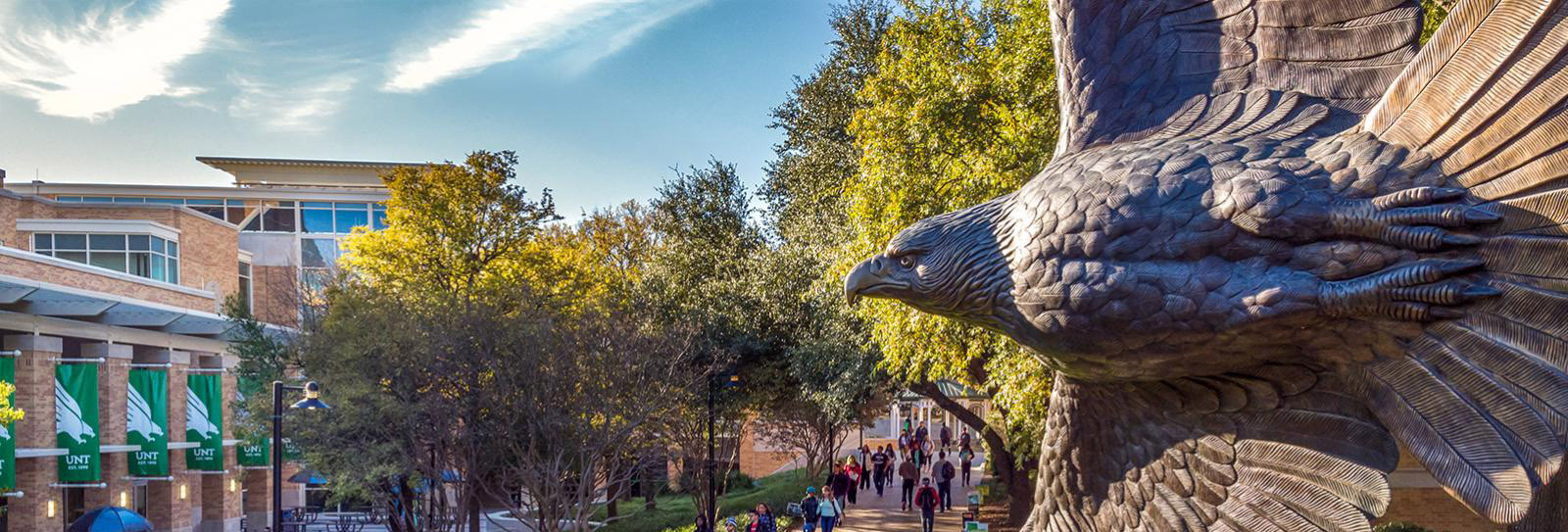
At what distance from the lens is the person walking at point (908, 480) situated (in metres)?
25.3

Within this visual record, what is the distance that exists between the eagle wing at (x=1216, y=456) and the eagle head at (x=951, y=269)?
64cm

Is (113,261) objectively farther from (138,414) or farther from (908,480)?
(908,480)

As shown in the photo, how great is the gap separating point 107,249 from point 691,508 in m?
19.4

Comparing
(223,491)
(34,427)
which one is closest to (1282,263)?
(34,427)

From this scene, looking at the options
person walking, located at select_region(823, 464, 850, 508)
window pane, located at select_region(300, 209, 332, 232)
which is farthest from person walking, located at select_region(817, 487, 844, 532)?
window pane, located at select_region(300, 209, 332, 232)

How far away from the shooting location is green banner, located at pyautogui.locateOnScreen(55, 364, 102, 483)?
28422 millimetres

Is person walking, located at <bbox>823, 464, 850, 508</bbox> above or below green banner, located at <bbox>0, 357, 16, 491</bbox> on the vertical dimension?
below

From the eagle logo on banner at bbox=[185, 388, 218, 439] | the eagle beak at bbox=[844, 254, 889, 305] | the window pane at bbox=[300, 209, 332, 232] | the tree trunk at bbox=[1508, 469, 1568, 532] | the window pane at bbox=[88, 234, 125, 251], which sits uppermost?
the window pane at bbox=[300, 209, 332, 232]

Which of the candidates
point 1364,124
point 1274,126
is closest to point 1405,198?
point 1364,124

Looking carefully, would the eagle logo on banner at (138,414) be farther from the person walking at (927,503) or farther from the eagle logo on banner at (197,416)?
the person walking at (927,503)

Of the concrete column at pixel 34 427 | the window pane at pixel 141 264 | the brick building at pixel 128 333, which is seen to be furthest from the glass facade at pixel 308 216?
the concrete column at pixel 34 427

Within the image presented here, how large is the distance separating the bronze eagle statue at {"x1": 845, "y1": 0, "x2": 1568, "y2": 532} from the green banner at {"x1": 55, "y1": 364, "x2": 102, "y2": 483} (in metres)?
29.0

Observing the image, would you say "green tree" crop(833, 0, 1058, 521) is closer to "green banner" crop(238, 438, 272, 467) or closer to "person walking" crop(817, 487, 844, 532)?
"person walking" crop(817, 487, 844, 532)

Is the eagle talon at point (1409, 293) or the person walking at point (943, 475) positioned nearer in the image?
the eagle talon at point (1409, 293)
